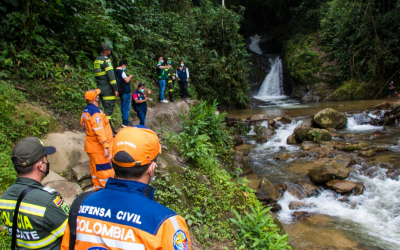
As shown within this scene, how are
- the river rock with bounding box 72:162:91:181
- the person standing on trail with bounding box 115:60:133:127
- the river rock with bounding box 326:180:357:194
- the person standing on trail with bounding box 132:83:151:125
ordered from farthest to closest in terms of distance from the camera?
1. the river rock with bounding box 326:180:357:194
2. the person standing on trail with bounding box 132:83:151:125
3. the person standing on trail with bounding box 115:60:133:127
4. the river rock with bounding box 72:162:91:181

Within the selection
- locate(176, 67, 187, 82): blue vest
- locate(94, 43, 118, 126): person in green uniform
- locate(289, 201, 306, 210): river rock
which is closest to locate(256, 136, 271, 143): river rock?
locate(176, 67, 187, 82): blue vest

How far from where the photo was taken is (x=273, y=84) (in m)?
24.6

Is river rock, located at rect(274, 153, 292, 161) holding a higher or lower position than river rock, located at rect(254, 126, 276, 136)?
lower

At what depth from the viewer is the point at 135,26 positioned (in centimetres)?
1078

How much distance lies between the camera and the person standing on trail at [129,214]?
47.5 inches

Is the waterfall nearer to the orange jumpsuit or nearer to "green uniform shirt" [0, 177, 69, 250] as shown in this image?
the orange jumpsuit

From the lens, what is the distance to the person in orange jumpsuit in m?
3.86

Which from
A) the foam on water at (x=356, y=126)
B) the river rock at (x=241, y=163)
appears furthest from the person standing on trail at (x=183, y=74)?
the foam on water at (x=356, y=126)

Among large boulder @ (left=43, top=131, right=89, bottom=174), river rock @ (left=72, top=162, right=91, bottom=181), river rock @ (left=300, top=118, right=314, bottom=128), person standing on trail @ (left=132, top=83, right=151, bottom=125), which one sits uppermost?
person standing on trail @ (left=132, top=83, right=151, bottom=125)

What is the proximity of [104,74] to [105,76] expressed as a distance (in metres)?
0.04

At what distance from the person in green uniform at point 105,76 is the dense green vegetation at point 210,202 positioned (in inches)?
62.8

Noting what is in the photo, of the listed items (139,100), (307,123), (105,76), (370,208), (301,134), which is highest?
(105,76)

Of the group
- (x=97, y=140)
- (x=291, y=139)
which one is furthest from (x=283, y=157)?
(x=97, y=140)

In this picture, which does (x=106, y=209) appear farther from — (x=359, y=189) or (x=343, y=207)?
(x=359, y=189)
